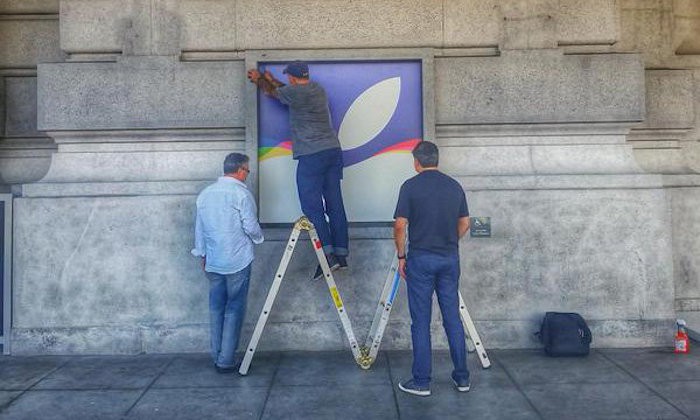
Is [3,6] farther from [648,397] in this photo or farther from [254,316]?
[648,397]

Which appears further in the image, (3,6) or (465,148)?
(3,6)

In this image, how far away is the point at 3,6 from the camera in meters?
7.62

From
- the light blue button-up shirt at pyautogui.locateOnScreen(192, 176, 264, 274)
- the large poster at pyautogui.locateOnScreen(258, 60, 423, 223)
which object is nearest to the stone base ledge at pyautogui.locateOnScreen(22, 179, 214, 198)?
the large poster at pyautogui.locateOnScreen(258, 60, 423, 223)

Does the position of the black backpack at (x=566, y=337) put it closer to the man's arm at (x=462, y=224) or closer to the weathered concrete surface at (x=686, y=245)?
the man's arm at (x=462, y=224)

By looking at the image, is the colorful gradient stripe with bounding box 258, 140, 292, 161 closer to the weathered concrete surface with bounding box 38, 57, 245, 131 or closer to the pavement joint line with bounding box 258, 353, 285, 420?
the weathered concrete surface with bounding box 38, 57, 245, 131

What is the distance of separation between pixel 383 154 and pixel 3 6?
4.97m

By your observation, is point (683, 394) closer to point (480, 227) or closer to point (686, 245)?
point (480, 227)

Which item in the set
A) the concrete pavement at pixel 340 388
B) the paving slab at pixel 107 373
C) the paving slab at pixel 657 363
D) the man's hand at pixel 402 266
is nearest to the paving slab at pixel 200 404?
the concrete pavement at pixel 340 388

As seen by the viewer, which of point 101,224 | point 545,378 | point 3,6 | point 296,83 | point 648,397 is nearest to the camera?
point 648,397

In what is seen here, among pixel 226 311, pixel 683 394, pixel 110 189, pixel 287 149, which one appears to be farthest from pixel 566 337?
pixel 110 189

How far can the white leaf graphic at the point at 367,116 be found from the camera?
6926 mm

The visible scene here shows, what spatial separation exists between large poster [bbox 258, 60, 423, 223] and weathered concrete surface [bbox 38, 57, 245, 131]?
1.49 ft

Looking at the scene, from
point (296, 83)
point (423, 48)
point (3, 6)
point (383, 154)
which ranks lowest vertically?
point (383, 154)

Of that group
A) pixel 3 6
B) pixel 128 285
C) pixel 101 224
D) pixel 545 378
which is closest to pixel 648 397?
pixel 545 378
